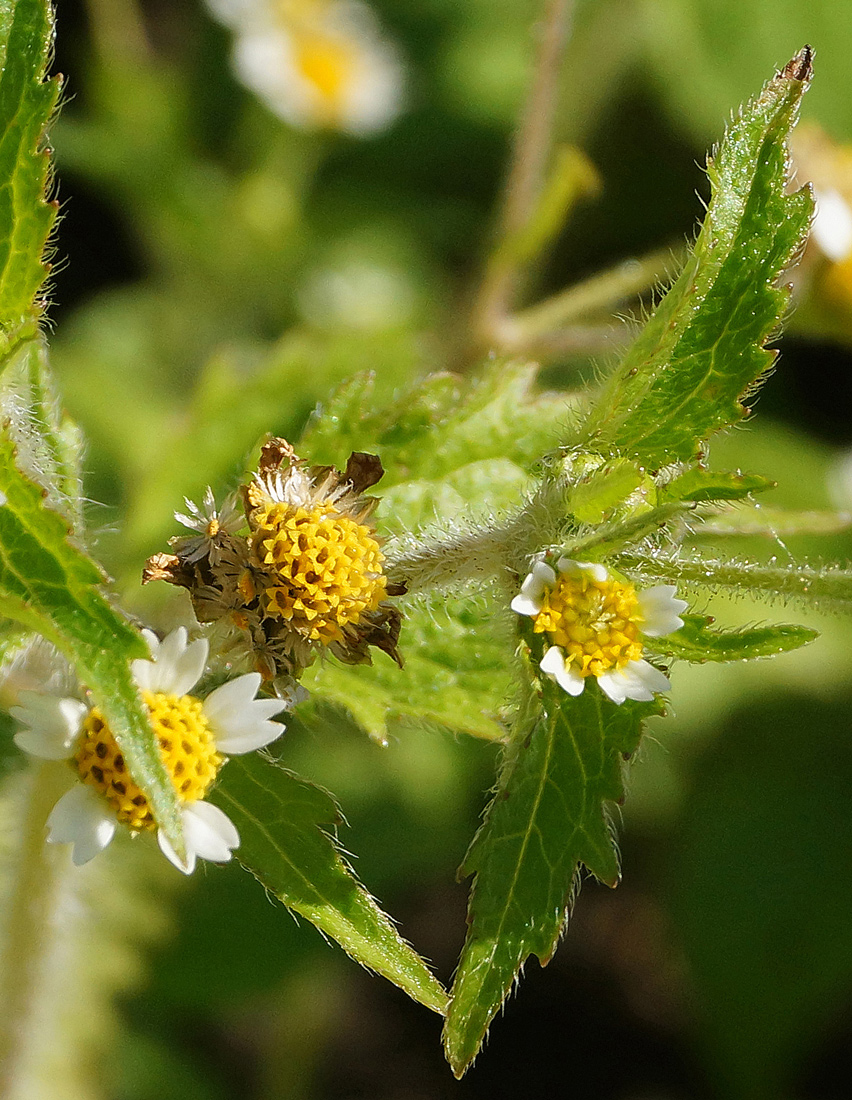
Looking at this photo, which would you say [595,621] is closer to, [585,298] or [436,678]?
[436,678]

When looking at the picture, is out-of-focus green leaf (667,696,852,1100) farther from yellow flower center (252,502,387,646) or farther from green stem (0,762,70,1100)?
yellow flower center (252,502,387,646)

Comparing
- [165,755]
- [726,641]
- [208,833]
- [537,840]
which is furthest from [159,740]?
[726,641]

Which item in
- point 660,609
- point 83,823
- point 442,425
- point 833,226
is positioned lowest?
point 83,823

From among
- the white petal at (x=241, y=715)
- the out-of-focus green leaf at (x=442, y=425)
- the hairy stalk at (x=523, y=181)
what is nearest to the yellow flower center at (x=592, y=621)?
the white petal at (x=241, y=715)

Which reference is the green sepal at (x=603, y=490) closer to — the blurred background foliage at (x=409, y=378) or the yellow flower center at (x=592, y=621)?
the yellow flower center at (x=592, y=621)

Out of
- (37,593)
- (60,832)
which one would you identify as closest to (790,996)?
(60,832)

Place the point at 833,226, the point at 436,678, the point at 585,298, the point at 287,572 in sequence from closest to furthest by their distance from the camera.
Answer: the point at 287,572 → the point at 436,678 → the point at 833,226 → the point at 585,298

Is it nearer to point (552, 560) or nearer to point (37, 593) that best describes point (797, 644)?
point (552, 560)
